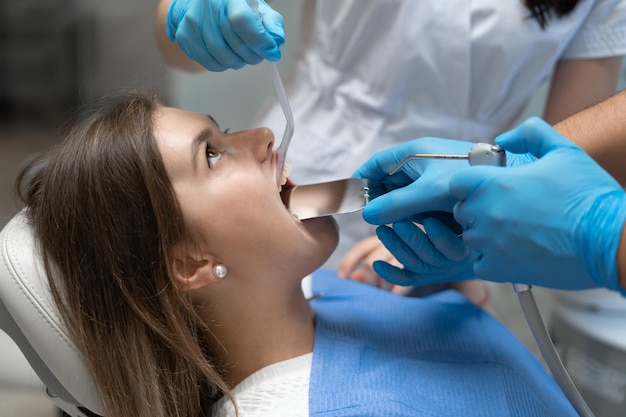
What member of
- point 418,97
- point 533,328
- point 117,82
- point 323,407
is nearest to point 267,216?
point 323,407

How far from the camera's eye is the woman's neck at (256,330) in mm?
1233

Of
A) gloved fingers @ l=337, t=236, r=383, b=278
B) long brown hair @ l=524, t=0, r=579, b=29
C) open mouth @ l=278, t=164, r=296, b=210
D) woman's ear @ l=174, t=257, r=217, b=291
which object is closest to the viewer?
woman's ear @ l=174, t=257, r=217, b=291

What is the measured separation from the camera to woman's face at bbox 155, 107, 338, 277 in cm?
117

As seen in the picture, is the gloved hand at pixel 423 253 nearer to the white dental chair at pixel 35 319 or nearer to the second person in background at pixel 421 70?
the second person in background at pixel 421 70

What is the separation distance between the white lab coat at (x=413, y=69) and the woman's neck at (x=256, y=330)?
0.48 m

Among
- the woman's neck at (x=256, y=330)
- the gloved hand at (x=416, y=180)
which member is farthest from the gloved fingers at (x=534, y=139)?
the woman's neck at (x=256, y=330)

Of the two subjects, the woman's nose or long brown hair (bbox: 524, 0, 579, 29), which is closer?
the woman's nose

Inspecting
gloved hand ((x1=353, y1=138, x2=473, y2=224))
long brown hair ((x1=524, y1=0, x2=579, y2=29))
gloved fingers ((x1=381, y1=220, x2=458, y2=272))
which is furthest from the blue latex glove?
long brown hair ((x1=524, y1=0, x2=579, y2=29))

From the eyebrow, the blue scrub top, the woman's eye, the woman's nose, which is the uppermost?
the eyebrow

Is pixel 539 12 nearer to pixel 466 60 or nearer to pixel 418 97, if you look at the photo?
pixel 466 60

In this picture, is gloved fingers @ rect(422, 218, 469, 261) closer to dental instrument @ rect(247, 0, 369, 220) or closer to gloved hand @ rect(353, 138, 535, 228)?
gloved hand @ rect(353, 138, 535, 228)

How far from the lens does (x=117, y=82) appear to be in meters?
3.57

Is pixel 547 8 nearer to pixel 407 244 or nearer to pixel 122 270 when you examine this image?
pixel 407 244

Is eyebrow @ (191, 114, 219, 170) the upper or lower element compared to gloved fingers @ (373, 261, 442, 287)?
upper
